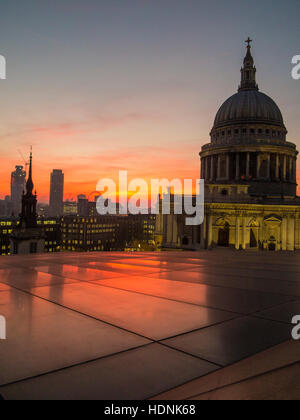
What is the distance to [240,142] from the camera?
85.6 metres

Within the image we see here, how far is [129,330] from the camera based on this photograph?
4.87 metres

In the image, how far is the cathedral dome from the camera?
9138 cm

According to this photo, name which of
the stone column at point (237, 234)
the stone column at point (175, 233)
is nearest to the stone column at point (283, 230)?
the stone column at point (237, 234)

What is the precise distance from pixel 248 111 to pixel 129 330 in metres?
94.8

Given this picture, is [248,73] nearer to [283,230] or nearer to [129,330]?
[283,230]

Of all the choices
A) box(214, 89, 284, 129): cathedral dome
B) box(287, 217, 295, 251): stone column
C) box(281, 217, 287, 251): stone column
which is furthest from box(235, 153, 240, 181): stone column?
box(287, 217, 295, 251): stone column

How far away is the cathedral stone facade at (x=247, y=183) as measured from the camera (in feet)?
238

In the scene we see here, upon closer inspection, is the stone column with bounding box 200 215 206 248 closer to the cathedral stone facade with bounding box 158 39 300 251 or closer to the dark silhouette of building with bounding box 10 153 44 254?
the cathedral stone facade with bounding box 158 39 300 251

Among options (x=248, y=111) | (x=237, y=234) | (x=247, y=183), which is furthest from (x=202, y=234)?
(x=248, y=111)

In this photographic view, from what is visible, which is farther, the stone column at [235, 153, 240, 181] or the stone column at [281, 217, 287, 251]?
the stone column at [235, 153, 240, 181]

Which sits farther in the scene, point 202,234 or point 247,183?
point 247,183

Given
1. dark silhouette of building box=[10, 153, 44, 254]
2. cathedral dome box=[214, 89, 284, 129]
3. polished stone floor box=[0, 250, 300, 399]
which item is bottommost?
dark silhouette of building box=[10, 153, 44, 254]

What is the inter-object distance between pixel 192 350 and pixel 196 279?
16.1 ft

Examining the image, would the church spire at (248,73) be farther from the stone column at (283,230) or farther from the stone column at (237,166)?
the stone column at (283,230)
